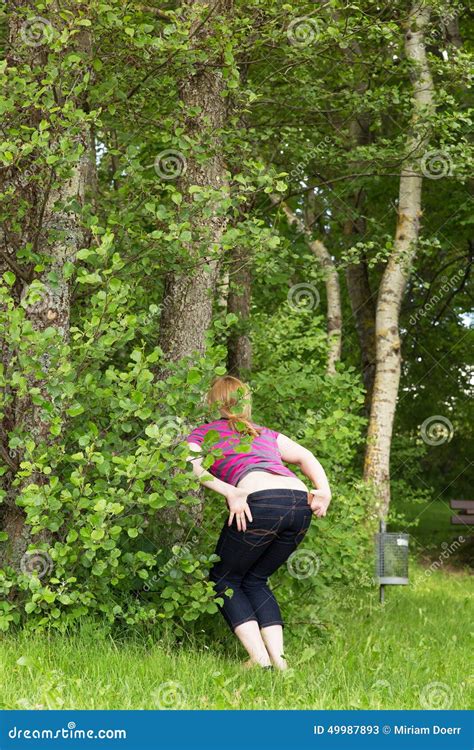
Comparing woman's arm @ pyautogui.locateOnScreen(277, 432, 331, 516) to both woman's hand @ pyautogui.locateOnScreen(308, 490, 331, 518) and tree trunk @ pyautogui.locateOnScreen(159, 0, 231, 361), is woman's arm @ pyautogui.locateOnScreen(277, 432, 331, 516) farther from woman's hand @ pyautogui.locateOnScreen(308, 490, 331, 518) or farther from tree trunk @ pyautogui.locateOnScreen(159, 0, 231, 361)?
tree trunk @ pyautogui.locateOnScreen(159, 0, 231, 361)

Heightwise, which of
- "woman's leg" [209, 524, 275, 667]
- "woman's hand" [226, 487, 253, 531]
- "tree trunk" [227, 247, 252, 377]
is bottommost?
"woman's leg" [209, 524, 275, 667]

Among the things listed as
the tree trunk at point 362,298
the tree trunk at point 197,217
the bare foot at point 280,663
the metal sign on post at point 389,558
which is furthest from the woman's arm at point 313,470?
the tree trunk at point 362,298

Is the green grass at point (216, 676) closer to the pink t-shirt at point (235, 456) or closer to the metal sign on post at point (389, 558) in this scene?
the pink t-shirt at point (235, 456)

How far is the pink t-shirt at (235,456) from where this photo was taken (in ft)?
18.1

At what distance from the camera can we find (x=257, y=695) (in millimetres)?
4934

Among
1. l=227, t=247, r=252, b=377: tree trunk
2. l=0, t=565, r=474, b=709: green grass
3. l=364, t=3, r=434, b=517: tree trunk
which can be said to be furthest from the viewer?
l=364, t=3, r=434, b=517: tree trunk

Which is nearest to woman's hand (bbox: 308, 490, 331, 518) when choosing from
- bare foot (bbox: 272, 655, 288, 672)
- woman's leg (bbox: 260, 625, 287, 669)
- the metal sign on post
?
woman's leg (bbox: 260, 625, 287, 669)

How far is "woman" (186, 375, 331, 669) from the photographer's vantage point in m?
5.37

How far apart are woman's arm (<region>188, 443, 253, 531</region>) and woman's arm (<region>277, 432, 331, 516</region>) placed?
441 millimetres

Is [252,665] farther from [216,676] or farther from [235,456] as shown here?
[235,456]

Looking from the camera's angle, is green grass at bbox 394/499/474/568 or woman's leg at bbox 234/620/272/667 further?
green grass at bbox 394/499/474/568

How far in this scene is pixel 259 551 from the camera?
5.50 m


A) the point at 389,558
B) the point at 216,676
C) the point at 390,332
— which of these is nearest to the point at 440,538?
the point at 390,332

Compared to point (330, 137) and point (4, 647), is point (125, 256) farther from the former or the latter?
point (330, 137)
